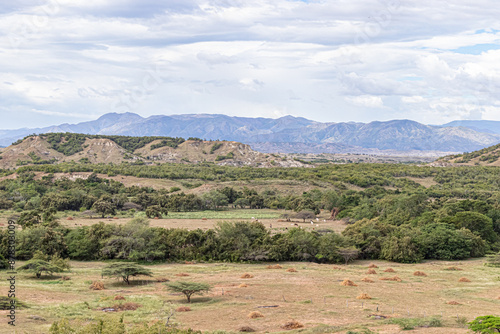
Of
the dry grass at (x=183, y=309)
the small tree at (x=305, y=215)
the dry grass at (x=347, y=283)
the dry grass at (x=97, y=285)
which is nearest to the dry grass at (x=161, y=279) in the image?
the dry grass at (x=97, y=285)

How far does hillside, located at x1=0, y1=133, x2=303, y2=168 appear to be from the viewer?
564ft

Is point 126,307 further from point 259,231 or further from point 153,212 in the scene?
point 153,212

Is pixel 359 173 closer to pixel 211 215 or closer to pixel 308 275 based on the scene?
pixel 211 215

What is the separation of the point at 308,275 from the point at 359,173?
99.0 metres

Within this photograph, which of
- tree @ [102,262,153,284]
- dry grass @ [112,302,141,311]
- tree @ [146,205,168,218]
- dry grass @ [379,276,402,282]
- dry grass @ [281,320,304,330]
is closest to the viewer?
dry grass @ [281,320,304,330]

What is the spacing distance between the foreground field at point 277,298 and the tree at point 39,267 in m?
0.66

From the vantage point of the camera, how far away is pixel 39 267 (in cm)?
3784

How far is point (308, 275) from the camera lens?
40906 mm

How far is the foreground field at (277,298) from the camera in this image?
85.9ft

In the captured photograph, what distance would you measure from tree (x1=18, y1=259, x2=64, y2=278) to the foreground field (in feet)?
2.17

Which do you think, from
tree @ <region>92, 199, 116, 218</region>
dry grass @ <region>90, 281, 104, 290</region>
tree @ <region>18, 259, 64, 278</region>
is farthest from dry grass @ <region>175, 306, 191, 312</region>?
tree @ <region>92, 199, 116, 218</region>

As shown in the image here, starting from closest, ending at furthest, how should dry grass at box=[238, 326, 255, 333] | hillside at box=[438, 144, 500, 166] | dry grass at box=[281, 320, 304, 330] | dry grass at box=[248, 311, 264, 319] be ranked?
dry grass at box=[238, 326, 255, 333] → dry grass at box=[281, 320, 304, 330] → dry grass at box=[248, 311, 264, 319] → hillside at box=[438, 144, 500, 166]

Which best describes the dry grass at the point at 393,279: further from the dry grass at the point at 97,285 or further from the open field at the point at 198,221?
the open field at the point at 198,221

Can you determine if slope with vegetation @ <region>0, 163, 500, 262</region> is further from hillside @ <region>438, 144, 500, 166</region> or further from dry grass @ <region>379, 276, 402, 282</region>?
hillside @ <region>438, 144, 500, 166</region>
